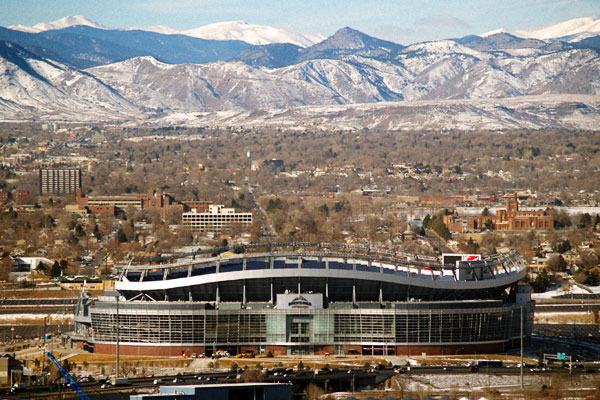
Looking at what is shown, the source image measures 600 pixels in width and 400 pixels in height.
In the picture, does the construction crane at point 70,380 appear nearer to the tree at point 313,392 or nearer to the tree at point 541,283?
the tree at point 313,392

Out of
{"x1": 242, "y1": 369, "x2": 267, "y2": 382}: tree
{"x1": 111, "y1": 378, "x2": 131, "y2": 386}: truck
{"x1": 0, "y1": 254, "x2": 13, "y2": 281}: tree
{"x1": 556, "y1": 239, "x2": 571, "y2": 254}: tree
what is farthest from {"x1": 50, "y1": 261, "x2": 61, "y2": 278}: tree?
{"x1": 111, "y1": 378, "x2": 131, "y2": 386}: truck

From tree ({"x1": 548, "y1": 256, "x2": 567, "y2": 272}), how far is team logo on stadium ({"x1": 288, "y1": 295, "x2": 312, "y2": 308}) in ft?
218

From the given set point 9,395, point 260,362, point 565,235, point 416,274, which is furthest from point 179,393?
point 565,235

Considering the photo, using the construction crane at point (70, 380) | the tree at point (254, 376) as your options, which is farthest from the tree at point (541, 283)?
the tree at point (254, 376)

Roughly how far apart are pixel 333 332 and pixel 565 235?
10376 cm

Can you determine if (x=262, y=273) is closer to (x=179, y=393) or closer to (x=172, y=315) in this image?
(x=172, y=315)

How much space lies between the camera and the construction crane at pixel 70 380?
7288cm

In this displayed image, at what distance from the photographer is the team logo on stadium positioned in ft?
309

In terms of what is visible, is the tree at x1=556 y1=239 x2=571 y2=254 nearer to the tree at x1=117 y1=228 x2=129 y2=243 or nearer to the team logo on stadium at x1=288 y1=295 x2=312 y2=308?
the tree at x1=117 y1=228 x2=129 y2=243

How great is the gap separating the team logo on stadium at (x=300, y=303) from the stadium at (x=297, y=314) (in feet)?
0.24

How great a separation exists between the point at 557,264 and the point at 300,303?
68.5m

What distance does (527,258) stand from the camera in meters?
162

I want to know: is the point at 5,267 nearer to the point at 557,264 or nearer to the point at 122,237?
the point at 122,237

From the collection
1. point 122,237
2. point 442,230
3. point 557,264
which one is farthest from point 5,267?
point 442,230
